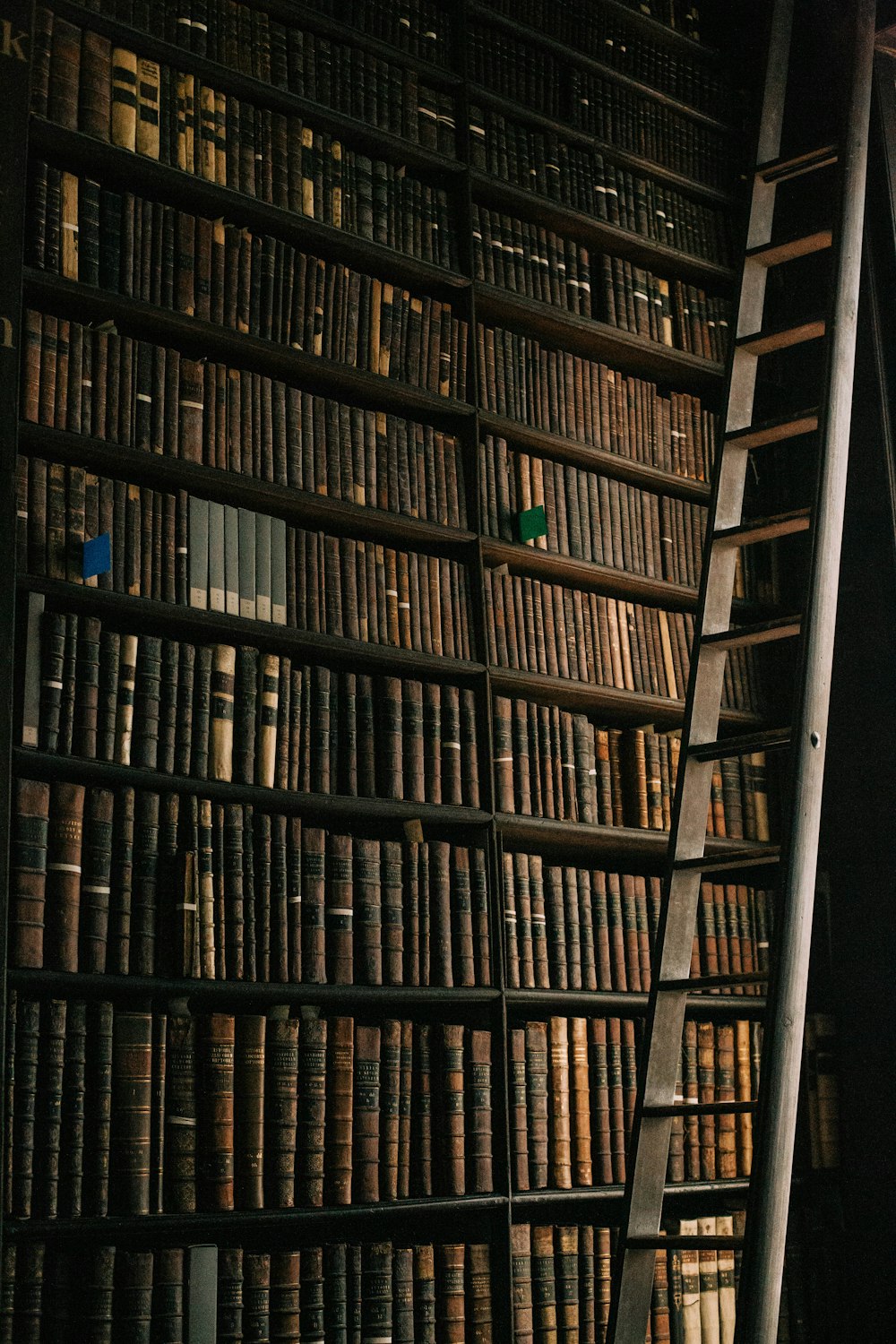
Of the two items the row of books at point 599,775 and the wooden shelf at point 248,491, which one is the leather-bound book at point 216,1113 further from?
the wooden shelf at point 248,491

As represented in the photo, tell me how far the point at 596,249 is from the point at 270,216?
103 centimetres

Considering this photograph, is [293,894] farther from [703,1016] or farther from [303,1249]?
[703,1016]

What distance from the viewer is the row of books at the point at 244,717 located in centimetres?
244

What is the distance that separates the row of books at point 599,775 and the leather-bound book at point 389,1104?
0.53 meters

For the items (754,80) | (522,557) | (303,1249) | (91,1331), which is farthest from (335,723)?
(754,80)

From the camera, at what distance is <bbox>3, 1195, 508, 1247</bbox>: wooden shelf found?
2.21 m

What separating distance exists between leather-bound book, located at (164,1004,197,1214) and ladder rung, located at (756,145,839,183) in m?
1.87

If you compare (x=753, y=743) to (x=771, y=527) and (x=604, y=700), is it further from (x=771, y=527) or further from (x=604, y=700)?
(x=604, y=700)

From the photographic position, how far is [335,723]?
2777mm

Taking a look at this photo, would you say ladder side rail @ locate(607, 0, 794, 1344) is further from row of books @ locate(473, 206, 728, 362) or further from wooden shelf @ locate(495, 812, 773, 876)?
row of books @ locate(473, 206, 728, 362)

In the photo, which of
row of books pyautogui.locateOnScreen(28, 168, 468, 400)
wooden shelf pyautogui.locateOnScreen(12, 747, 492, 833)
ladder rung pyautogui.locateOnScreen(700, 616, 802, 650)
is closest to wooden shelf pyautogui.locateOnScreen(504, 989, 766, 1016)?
wooden shelf pyautogui.locateOnScreen(12, 747, 492, 833)

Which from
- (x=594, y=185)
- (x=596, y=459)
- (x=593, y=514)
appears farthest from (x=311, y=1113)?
(x=594, y=185)

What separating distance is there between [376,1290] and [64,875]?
35.4 inches

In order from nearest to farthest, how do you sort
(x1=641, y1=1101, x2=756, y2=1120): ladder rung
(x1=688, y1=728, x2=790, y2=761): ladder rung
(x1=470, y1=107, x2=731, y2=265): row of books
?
1. (x1=641, y1=1101, x2=756, y2=1120): ladder rung
2. (x1=688, y1=728, x2=790, y2=761): ladder rung
3. (x1=470, y1=107, x2=731, y2=265): row of books
